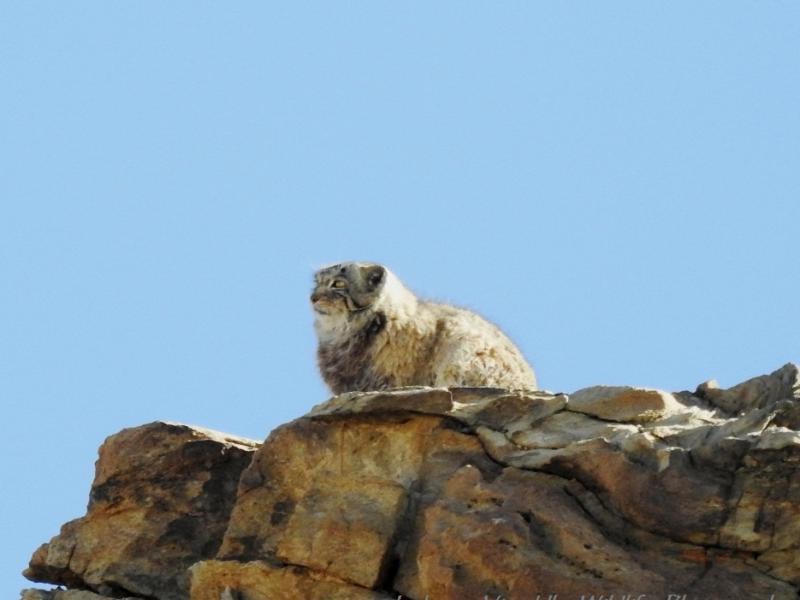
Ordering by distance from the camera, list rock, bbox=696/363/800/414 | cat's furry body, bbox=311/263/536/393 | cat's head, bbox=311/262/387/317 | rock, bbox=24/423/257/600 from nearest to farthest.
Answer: rock, bbox=696/363/800/414
rock, bbox=24/423/257/600
cat's furry body, bbox=311/263/536/393
cat's head, bbox=311/262/387/317

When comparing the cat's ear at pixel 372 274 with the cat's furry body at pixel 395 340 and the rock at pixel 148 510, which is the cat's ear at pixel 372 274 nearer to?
the cat's furry body at pixel 395 340

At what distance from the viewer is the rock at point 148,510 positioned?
12453 mm

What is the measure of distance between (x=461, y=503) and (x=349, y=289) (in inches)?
188

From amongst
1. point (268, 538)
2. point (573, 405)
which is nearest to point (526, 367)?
point (573, 405)

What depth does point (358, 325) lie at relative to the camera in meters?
15.3

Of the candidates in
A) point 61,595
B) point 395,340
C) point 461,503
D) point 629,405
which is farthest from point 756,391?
point 61,595

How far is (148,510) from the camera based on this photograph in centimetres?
1266

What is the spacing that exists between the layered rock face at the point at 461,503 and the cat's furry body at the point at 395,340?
2.46 meters

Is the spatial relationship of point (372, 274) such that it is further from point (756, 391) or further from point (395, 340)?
point (756, 391)

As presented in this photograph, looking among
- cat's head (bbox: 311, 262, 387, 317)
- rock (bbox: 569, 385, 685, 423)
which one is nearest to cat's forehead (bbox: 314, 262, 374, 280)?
cat's head (bbox: 311, 262, 387, 317)

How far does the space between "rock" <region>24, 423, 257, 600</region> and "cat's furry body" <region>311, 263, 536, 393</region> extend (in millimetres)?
2446

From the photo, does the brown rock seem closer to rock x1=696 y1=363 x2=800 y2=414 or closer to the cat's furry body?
rock x1=696 y1=363 x2=800 y2=414

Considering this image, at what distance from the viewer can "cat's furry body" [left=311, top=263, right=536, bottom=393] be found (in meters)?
14.7

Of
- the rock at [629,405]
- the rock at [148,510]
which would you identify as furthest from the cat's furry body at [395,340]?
the rock at [629,405]
